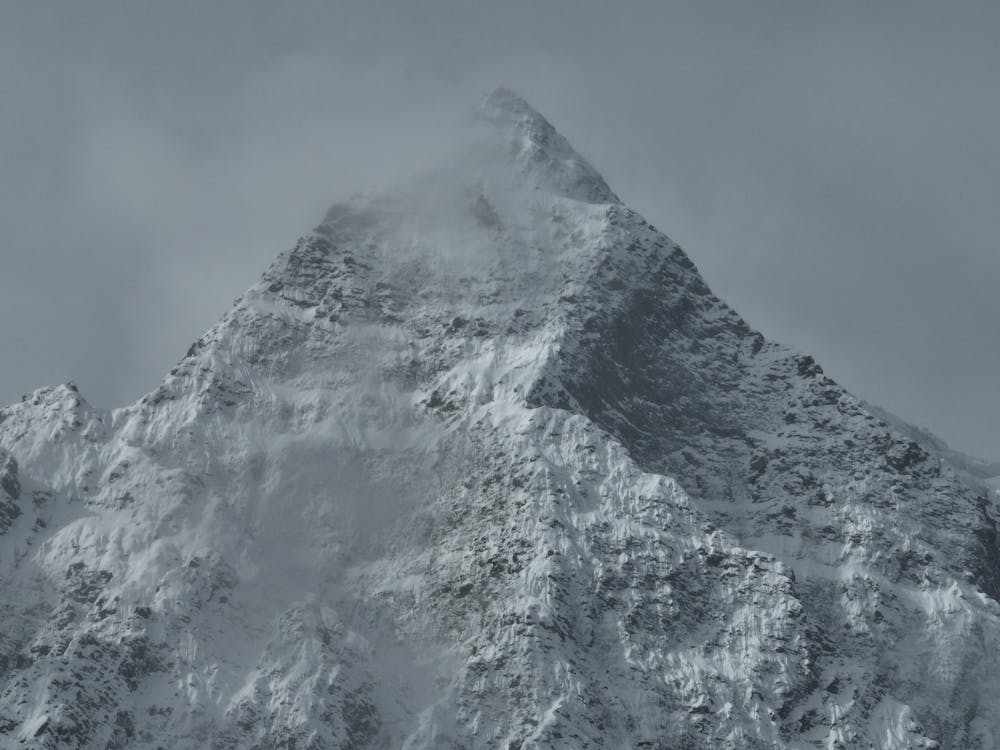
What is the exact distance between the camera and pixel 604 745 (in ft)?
648

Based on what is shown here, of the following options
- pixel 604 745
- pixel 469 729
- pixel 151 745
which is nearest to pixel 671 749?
pixel 604 745

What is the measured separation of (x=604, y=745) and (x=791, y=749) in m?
20.2

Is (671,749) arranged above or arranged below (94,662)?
above

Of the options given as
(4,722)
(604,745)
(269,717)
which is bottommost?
(4,722)

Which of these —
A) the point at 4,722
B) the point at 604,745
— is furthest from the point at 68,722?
the point at 604,745

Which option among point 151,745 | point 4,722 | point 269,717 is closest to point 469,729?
point 269,717

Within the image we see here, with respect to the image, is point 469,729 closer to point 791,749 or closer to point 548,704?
point 548,704

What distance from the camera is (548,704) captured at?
19888cm

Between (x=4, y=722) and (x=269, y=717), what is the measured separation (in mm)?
27268

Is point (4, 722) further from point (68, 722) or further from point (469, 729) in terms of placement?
point (469, 729)

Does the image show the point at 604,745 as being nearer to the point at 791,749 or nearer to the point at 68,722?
the point at 791,749

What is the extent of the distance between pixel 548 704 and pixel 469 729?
8874mm

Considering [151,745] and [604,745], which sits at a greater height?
[604,745]

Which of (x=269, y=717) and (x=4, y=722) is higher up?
(x=269, y=717)
